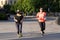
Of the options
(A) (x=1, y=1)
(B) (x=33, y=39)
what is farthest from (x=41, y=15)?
(A) (x=1, y=1)

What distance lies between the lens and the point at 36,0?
2275 inches

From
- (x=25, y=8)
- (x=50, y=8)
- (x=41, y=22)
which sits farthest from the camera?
(x=50, y=8)

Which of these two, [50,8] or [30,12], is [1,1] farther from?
[30,12]

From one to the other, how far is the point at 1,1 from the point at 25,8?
51564 mm

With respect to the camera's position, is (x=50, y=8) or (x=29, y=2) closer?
(x=29, y=2)

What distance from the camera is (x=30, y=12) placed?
5612 cm

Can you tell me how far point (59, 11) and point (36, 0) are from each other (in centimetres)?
1079

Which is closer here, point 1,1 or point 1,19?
point 1,19

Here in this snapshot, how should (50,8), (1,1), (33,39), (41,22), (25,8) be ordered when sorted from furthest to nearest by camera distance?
1. (1,1)
2. (50,8)
3. (25,8)
4. (41,22)
5. (33,39)

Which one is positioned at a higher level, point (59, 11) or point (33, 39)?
point (33, 39)

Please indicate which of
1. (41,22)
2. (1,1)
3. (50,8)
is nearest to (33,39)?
(41,22)

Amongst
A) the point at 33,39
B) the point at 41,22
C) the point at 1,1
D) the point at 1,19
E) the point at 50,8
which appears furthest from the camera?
the point at 1,1

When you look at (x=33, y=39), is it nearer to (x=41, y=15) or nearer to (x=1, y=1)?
(x=41, y=15)

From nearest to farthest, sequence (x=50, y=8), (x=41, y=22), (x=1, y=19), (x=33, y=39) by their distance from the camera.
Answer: (x=33, y=39), (x=41, y=22), (x=1, y=19), (x=50, y=8)
